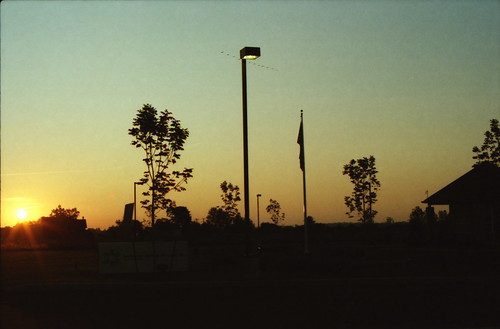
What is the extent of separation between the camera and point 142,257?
2389 centimetres

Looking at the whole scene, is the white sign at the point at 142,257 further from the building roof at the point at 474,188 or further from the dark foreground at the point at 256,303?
the building roof at the point at 474,188

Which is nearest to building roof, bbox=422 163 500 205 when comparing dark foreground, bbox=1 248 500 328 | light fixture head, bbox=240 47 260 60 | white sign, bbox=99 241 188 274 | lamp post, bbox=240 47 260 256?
dark foreground, bbox=1 248 500 328

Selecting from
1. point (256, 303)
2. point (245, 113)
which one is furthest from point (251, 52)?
point (256, 303)

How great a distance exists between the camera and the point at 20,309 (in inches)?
552

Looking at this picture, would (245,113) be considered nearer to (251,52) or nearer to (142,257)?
(251,52)

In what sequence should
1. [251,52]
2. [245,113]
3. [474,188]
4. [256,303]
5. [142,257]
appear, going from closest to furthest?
[256,303], [251,52], [245,113], [142,257], [474,188]

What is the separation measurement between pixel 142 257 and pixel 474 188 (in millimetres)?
29672

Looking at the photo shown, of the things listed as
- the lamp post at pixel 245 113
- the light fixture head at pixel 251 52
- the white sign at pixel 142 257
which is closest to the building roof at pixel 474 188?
the white sign at pixel 142 257

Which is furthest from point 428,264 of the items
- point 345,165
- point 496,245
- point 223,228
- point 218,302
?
point 223,228

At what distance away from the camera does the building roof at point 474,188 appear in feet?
139

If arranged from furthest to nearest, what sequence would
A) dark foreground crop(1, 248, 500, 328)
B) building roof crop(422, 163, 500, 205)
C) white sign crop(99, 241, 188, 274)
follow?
building roof crop(422, 163, 500, 205), white sign crop(99, 241, 188, 274), dark foreground crop(1, 248, 500, 328)

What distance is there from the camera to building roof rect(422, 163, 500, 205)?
42219 mm

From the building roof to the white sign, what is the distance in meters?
26.1

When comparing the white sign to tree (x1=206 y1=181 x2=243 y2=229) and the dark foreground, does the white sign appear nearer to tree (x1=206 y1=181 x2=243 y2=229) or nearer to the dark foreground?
the dark foreground
